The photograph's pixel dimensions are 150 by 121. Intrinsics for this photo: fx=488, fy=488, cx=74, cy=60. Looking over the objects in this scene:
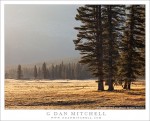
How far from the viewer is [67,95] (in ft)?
64.6

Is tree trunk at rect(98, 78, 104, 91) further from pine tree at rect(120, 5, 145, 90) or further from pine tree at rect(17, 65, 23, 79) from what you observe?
pine tree at rect(17, 65, 23, 79)

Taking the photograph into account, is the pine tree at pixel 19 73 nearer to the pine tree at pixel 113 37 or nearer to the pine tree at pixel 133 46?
the pine tree at pixel 113 37

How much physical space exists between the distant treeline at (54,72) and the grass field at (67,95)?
0.20 meters

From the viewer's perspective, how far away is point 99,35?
2047 cm

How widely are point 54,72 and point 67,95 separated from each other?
1.08 metres

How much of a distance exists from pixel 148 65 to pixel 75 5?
Result: 3701 millimetres

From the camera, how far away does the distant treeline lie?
1958 cm

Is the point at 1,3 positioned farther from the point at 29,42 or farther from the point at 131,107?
the point at 131,107

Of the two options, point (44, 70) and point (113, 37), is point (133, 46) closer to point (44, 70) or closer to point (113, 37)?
point (113, 37)

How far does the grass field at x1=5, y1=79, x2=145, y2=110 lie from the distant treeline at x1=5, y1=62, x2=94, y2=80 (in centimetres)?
20

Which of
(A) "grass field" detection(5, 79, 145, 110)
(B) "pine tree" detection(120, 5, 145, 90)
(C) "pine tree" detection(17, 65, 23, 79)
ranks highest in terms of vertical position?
(B) "pine tree" detection(120, 5, 145, 90)

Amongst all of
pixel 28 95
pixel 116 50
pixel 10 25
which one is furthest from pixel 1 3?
pixel 116 50

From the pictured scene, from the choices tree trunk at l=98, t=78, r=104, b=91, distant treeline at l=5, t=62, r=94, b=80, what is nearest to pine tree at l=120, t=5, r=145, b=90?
tree trunk at l=98, t=78, r=104, b=91

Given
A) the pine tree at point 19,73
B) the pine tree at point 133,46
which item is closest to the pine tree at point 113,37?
the pine tree at point 133,46
